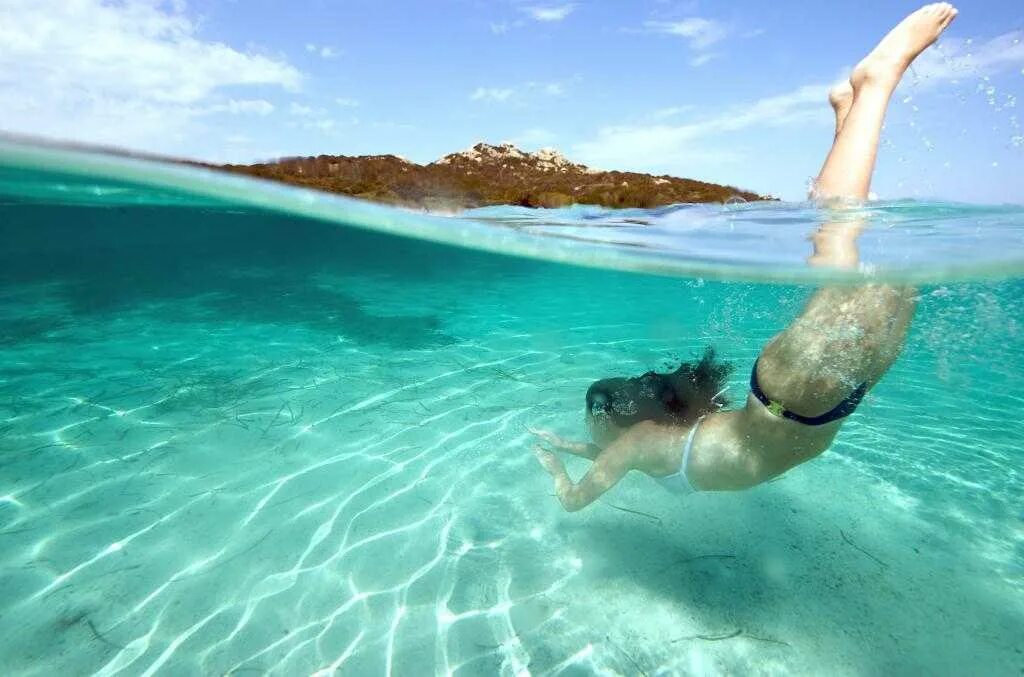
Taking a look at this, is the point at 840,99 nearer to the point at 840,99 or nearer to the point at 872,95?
the point at 840,99

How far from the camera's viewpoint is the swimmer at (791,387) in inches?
137

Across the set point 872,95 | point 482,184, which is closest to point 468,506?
point 872,95

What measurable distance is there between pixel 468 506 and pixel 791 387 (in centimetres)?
350

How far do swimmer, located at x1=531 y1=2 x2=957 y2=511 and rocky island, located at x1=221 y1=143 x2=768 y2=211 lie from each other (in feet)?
24.0

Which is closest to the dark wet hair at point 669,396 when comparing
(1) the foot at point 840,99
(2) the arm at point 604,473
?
(2) the arm at point 604,473

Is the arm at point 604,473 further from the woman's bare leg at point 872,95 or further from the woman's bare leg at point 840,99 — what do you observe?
the woman's bare leg at point 840,99

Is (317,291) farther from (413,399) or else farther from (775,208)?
(775,208)

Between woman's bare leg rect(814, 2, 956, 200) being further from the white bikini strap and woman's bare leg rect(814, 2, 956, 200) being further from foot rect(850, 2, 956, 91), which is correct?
the white bikini strap

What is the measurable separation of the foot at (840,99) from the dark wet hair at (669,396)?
2.62 meters

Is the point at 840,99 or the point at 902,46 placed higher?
the point at 902,46

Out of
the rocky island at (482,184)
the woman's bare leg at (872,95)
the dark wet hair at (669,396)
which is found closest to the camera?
the woman's bare leg at (872,95)

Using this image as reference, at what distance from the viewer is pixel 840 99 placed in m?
5.04

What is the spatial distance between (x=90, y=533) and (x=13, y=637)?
124cm

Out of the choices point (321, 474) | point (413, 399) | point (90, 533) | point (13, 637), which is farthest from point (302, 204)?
point (13, 637)
